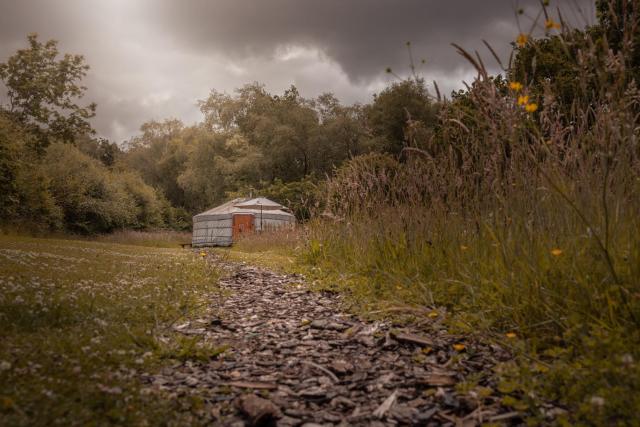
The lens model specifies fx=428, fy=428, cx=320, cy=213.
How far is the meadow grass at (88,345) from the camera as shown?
2.07m

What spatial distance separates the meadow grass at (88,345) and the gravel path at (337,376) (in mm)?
214

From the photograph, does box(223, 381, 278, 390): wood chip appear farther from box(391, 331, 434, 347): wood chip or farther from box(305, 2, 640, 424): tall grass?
box(305, 2, 640, 424): tall grass

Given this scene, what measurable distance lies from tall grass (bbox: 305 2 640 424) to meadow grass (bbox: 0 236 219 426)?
200 centimetres

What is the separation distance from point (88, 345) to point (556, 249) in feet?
10.7

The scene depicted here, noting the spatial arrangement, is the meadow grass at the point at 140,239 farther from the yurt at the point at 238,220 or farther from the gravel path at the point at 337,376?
the gravel path at the point at 337,376

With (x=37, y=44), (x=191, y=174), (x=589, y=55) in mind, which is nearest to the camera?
(x=589, y=55)

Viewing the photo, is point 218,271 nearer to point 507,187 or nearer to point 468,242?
point 468,242

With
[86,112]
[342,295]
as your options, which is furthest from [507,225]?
[86,112]

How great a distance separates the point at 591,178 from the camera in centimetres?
321

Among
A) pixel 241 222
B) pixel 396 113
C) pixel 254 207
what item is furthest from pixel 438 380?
pixel 396 113

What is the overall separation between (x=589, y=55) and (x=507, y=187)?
4.94ft

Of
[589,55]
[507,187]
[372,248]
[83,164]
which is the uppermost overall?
[83,164]

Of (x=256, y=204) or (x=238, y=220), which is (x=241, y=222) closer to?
(x=238, y=220)

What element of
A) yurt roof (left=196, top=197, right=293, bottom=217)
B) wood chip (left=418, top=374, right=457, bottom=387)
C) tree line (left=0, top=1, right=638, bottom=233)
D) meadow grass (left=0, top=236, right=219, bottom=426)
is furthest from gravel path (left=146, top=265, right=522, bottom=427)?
yurt roof (left=196, top=197, right=293, bottom=217)
